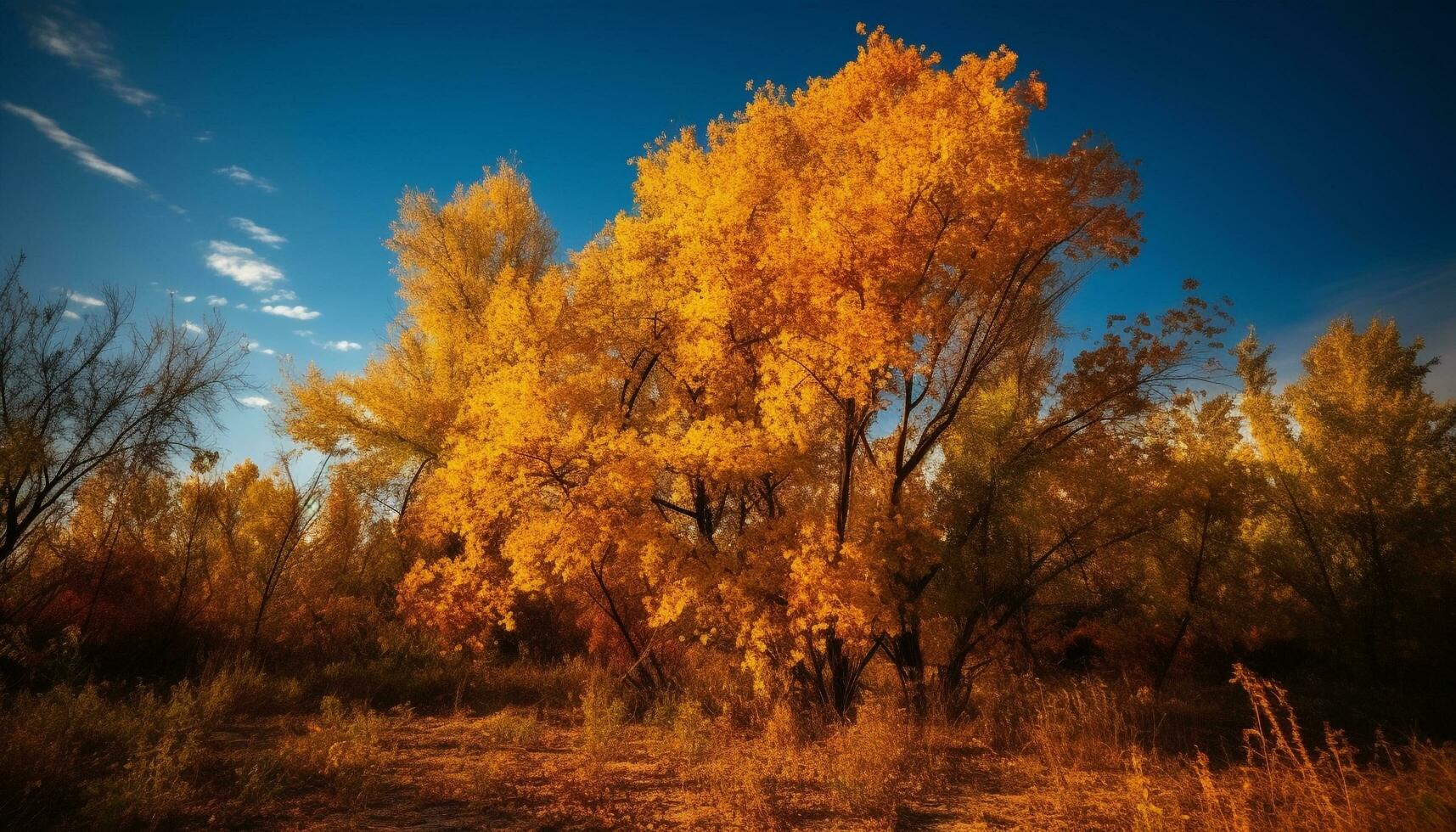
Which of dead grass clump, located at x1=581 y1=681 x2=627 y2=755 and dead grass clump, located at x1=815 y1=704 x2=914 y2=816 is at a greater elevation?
dead grass clump, located at x1=815 y1=704 x2=914 y2=816

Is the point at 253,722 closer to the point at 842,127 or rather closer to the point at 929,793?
the point at 929,793

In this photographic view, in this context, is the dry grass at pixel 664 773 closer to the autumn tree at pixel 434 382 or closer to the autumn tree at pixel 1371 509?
the autumn tree at pixel 434 382

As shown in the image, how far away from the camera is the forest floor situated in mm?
4672

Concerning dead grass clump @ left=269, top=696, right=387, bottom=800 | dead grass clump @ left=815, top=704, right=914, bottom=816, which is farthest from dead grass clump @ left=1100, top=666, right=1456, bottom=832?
dead grass clump @ left=269, top=696, right=387, bottom=800

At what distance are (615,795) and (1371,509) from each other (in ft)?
62.2

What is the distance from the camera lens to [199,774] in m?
5.12

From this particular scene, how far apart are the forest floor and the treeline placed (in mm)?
1588

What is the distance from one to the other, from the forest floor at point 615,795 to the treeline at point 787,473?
1588 mm

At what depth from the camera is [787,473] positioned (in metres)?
8.16

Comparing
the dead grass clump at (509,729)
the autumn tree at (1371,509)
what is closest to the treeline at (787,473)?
the autumn tree at (1371,509)

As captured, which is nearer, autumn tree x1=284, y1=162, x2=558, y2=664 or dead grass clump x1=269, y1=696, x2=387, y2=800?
dead grass clump x1=269, y1=696, x2=387, y2=800

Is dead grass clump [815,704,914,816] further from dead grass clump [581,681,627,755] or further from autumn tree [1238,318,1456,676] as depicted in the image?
autumn tree [1238,318,1456,676]

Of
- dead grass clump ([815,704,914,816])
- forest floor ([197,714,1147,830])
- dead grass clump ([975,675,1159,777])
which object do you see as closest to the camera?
forest floor ([197,714,1147,830])

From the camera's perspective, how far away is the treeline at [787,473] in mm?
7223
